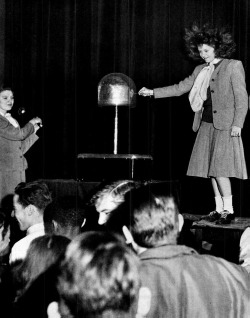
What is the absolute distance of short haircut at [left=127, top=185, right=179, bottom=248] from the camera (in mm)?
Answer: 1643

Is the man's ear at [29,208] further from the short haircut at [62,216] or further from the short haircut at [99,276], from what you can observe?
the short haircut at [99,276]

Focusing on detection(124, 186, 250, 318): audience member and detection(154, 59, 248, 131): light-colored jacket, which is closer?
detection(124, 186, 250, 318): audience member

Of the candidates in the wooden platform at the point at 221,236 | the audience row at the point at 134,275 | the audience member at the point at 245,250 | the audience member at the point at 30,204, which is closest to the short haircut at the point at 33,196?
the audience member at the point at 30,204

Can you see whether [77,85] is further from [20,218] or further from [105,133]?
[20,218]

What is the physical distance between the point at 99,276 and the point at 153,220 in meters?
0.47

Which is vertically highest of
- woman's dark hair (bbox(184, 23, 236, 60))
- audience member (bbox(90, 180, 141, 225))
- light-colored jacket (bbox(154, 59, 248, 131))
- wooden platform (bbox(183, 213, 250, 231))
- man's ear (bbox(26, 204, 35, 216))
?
woman's dark hair (bbox(184, 23, 236, 60))

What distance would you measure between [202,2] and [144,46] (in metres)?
0.78

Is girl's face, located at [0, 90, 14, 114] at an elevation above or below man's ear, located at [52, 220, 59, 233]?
above

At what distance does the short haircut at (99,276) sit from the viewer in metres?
1.21

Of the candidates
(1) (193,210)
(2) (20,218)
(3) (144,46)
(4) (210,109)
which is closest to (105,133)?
(3) (144,46)

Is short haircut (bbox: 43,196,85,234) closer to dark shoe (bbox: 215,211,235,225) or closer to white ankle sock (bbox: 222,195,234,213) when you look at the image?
dark shoe (bbox: 215,211,235,225)

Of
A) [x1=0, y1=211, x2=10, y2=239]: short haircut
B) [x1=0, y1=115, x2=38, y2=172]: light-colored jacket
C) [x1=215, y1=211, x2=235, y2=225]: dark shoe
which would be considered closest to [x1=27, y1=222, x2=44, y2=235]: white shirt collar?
[x1=0, y1=211, x2=10, y2=239]: short haircut

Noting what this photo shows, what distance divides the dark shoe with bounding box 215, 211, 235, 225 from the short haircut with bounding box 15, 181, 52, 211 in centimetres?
128

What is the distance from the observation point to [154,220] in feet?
5.41
